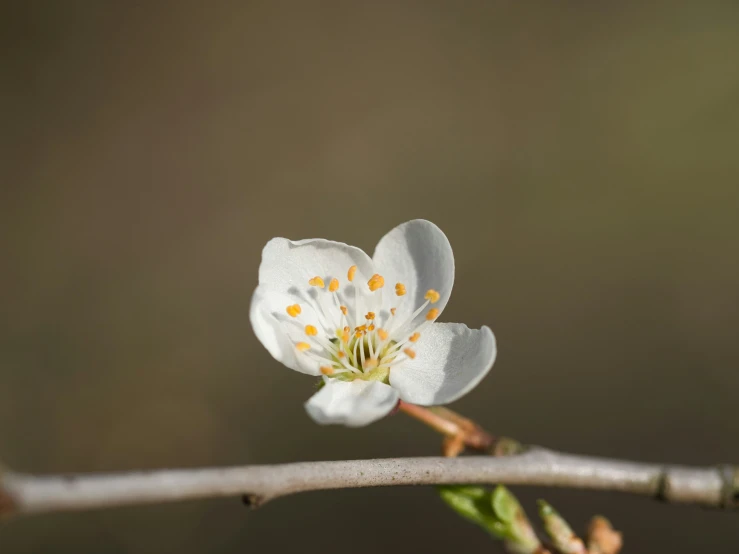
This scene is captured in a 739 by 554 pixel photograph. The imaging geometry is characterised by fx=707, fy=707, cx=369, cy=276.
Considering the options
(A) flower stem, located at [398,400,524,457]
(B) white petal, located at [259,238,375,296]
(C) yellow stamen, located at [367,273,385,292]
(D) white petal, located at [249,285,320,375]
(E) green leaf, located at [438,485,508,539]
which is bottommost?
(E) green leaf, located at [438,485,508,539]

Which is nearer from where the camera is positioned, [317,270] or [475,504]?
[475,504]

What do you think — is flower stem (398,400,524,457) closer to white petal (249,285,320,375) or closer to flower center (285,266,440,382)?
flower center (285,266,440,382)

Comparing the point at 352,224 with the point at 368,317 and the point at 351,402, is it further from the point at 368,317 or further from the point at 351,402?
the point at 351,402

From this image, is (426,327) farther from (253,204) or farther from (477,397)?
(253,204)

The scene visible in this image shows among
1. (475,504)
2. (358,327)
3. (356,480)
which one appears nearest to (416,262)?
(358,327)

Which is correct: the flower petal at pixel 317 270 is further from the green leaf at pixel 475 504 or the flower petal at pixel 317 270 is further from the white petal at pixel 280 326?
the green leaf at pixel 475 504

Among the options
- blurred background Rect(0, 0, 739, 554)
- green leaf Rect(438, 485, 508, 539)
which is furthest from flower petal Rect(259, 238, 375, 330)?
blurred background Rect(0, 0, 739, 554)
